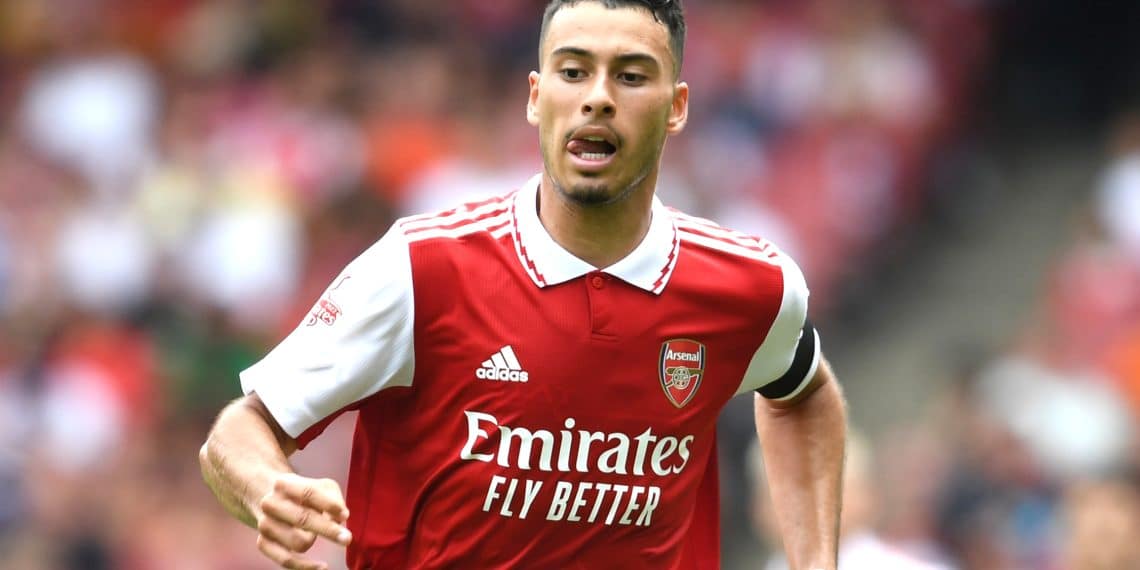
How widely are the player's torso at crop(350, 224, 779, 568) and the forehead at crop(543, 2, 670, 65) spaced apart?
1.60 ft

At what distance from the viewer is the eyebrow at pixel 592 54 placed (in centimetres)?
439

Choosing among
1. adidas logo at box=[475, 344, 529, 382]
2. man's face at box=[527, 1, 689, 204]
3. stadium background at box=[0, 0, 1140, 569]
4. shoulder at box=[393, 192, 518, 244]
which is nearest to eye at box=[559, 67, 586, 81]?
man's face at box=[527, 1, 689, 204]

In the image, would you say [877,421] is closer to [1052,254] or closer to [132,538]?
[1052,254]

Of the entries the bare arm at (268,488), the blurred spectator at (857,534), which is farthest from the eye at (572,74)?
the blurred spectator at (857,534)

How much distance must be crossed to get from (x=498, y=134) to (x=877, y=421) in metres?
2.93

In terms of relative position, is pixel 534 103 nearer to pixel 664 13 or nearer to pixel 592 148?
pixel 592 148

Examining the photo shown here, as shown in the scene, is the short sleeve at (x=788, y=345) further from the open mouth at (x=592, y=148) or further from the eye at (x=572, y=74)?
the eye at (x=572, y=74)

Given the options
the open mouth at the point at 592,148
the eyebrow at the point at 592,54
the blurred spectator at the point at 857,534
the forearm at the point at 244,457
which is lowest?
the blurred spectator at the point at 857,534

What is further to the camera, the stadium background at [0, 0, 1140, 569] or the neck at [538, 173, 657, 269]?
the stadium background at [0, 0, 1140, 569]

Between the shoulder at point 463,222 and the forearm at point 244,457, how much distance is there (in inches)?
20.4

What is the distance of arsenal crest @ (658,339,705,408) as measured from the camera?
450cm

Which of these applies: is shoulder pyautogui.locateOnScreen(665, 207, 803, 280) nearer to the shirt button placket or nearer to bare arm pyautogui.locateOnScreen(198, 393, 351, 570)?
the shirt button placket

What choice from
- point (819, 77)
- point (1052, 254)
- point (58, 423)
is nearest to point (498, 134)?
point (819, 77)

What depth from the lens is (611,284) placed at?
4.50m
